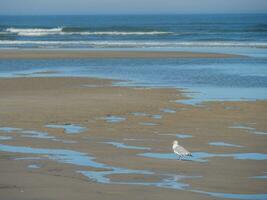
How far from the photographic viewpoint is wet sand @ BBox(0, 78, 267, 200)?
8.28m

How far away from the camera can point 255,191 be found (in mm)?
8203

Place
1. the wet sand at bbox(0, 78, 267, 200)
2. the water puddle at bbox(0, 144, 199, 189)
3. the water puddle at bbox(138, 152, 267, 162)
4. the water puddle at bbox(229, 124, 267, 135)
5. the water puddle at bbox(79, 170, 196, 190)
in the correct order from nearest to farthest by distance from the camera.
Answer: the wet sand at bbox(0, 78, 267, 200) → the water puddle at bbox(79, 170, 196, 190) → the water puddle at bbox(0, 144, 199, 189) → the water puddle at bbox(138, 152, 267, 162) → the water puddle at bbox(229, 124, 267, 135)

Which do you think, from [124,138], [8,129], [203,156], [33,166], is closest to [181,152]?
[203,156]

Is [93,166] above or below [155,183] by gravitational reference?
below

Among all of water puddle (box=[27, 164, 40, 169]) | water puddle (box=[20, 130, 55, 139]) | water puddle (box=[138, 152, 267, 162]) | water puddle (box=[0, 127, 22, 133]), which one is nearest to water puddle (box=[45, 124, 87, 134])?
water puddle (box=[20, 130, 55, 139])

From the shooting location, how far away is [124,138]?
11906mm

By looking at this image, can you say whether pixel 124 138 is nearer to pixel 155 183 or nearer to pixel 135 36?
pixel 155 183

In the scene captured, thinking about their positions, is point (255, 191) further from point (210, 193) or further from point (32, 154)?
point (32, 154)

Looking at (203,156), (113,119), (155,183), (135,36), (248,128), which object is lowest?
(135,36)

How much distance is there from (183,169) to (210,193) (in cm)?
137

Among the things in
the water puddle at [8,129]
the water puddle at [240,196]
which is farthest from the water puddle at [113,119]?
the water puddle at [240,196]

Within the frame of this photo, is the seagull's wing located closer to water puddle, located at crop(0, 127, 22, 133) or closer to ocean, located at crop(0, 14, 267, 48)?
water puddle, located at crop(0, 127, 22, 133)

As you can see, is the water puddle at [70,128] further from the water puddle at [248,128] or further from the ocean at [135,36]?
the ocean at [135,36]

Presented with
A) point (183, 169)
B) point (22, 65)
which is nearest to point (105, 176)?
point (183, 169)
